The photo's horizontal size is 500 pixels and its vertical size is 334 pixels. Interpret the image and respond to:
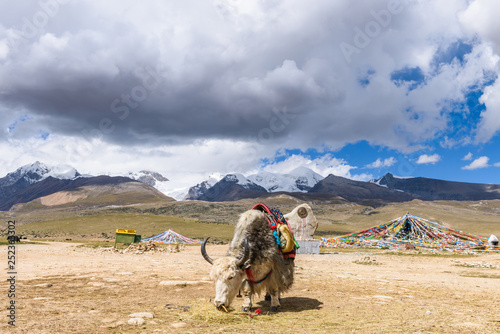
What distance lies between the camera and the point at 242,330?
5.65 meters

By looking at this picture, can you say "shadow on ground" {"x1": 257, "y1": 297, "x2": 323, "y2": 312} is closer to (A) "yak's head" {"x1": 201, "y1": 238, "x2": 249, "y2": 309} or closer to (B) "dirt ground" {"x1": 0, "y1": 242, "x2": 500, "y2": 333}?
(B) "dirt ground" {"x1": 0, "y1": 242, "x2": 500, "y2": 333}

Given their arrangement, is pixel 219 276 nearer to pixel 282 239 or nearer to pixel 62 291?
pixel 282 239

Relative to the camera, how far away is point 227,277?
668 cm

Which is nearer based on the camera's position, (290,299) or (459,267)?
(290,299)

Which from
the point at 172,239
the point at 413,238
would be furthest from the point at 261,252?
the point at 172,239

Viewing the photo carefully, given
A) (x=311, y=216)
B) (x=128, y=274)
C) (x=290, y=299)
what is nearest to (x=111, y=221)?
(x=311, y=216)

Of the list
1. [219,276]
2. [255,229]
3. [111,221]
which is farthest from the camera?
[111,221]

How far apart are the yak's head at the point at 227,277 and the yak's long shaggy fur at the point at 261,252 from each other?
0.81 feet

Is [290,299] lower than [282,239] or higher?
lower

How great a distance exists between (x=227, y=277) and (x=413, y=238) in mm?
34801

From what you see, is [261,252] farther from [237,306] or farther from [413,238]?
[413,238]

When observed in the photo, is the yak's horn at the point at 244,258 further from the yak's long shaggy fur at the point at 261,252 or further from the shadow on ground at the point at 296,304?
the shadow on ground at the point at 296,304

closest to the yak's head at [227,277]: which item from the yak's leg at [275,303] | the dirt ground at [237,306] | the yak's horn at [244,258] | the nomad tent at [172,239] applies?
the yak's horn at [244,258]

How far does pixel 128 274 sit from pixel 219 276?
22.4 feet
